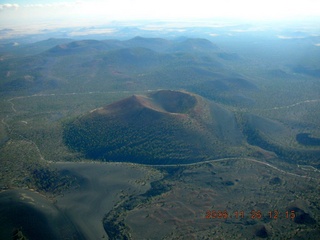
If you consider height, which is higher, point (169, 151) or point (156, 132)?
point (156, 132)

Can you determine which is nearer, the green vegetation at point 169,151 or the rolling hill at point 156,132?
the green vegetation at point 169,151

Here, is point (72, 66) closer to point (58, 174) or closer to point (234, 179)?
point (58, 174)

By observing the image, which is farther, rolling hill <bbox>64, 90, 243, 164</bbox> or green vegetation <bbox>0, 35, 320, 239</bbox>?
rolling hill <bbox>64, 90, 243, 164</bbox>

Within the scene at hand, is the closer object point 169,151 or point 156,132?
point 169,151

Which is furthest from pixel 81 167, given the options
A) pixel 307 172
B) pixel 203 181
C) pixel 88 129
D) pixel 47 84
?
pixel 47 84

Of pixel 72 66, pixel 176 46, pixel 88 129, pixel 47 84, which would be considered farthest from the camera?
pixel 176 46

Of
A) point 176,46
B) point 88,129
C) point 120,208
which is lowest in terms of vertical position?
point 120,208

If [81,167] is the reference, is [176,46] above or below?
above

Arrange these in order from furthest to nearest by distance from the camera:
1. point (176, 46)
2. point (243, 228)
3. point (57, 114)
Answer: point (176, 46)
point (57, 114)
point (243, 228)

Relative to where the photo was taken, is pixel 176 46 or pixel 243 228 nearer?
pixel 243 228

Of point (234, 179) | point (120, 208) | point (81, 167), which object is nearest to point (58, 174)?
point (81, 167)
